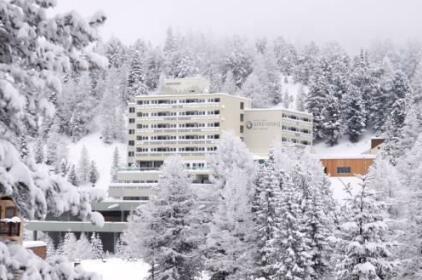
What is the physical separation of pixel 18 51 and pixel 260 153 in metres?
123

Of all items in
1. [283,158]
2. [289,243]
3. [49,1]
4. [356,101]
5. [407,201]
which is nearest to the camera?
[49,1]

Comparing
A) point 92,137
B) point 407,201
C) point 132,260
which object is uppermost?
point 92,137

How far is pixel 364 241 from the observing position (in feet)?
116

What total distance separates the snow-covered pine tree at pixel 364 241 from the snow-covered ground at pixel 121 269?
24.2m

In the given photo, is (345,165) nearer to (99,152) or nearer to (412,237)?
(99,152)

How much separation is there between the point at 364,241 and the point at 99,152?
473 ft

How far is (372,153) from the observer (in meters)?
134

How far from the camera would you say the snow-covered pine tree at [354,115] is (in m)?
167

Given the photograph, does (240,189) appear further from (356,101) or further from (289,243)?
(356,101)

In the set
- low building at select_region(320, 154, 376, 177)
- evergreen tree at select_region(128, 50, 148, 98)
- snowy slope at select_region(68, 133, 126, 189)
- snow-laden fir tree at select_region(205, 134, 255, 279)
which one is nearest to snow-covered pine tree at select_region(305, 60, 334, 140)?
snowy slope at select_region(68, 133, 126, 189)

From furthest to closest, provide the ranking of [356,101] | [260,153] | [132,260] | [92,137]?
1. [92,137]
2. [356,101]
3. [260,153]
4. [132,260]

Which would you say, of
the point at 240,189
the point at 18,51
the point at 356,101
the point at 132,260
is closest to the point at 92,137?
the point at 356,101

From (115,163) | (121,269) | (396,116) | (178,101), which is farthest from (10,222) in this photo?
(115,163)

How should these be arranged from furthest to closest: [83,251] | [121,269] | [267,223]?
1. [83,251]
2. [121,269]
3. [267,223]
